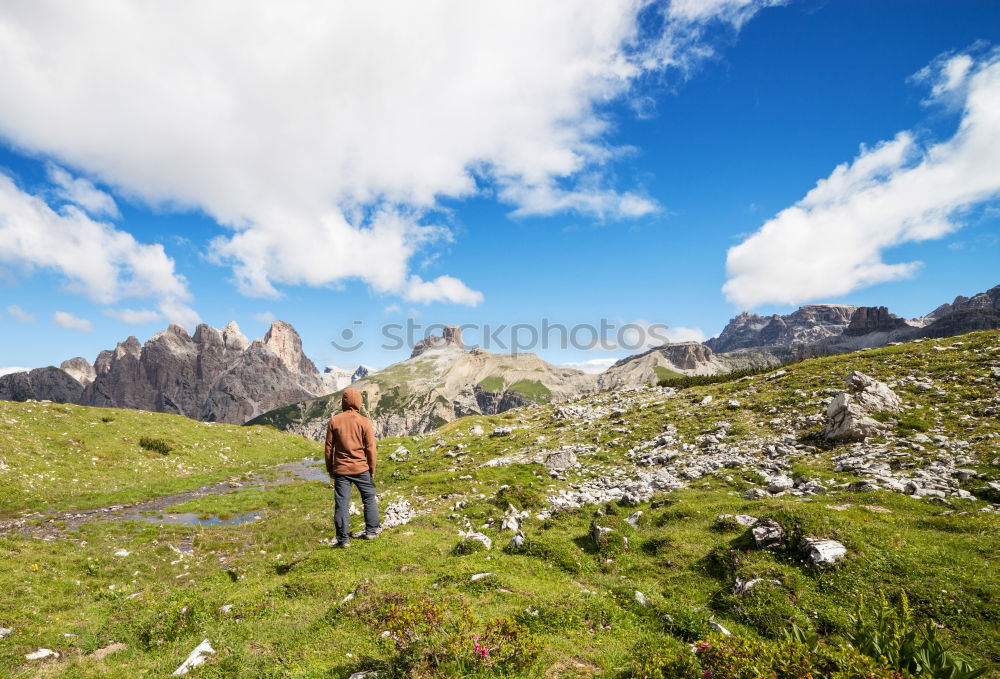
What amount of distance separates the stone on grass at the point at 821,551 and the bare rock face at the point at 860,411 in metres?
13.1

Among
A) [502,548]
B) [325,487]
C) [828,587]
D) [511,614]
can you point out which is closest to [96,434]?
[325,487]

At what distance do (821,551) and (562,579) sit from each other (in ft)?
21.0

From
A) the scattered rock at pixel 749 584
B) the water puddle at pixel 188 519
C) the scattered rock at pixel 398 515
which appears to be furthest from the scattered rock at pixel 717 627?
the water puddle at pixel 188 519

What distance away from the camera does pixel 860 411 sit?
20922mm

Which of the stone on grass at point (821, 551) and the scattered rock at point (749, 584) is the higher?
the stone on grass at point (821, 551)

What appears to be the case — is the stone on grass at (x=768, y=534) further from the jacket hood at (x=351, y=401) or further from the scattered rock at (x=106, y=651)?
the scattered rock at (x=106, y=651)

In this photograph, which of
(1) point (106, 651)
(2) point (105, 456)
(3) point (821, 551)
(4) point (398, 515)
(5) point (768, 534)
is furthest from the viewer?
(2) point (105, 456)

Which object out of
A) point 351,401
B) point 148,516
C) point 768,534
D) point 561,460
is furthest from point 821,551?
point 148,516

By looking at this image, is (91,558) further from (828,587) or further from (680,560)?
(828,587)

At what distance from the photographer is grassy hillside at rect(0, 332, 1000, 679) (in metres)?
7.25

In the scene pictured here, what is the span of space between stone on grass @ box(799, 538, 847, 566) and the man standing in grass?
40.9ft

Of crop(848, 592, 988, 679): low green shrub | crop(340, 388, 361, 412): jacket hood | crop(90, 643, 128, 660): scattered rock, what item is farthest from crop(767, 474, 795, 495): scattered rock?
crop(90, 643, 128, 660): scattered rock

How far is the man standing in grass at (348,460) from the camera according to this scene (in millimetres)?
14109

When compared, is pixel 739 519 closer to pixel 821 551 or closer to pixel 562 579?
pixel 821 551
